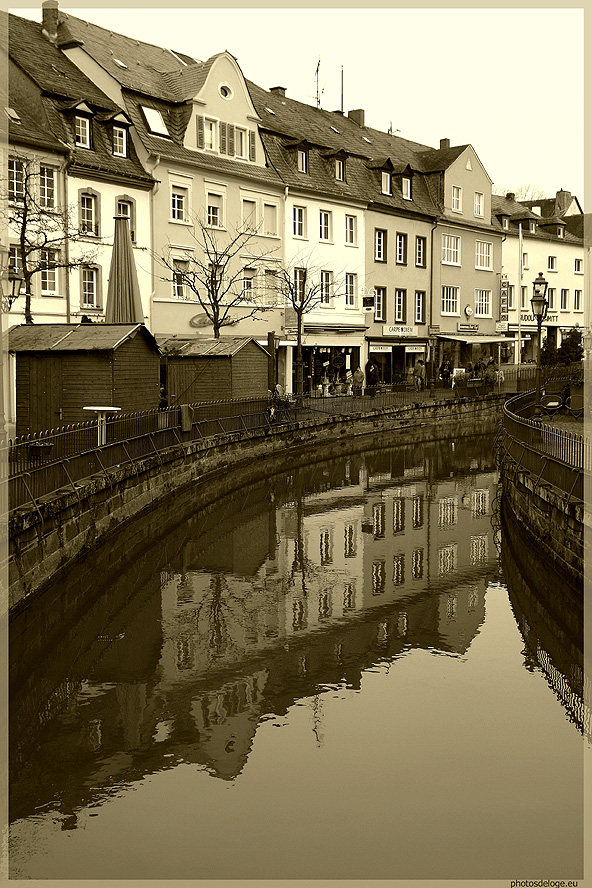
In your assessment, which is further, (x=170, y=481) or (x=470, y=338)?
(x=470, y=338)

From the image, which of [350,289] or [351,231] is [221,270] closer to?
[350,289]

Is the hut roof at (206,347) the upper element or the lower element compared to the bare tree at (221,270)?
lower

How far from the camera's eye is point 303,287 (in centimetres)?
4097

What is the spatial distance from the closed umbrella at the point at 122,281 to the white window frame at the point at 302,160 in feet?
73.9

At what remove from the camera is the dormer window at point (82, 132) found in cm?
3319

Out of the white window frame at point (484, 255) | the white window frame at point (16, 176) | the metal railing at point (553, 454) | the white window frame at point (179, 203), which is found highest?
the white window frame at point (484, 255)

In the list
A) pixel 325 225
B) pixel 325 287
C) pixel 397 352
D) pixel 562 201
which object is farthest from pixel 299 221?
pixel 562 201

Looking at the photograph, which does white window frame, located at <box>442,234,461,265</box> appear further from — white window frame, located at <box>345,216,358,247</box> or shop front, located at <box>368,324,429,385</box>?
white window frame, located at <box>345,216,358,247</box>

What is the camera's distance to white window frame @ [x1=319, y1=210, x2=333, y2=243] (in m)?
45.9

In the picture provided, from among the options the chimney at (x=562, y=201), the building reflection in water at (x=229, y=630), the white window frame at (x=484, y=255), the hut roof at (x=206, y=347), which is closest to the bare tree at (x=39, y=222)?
the hut roof at (x=206, y=347)

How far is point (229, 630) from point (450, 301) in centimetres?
4532

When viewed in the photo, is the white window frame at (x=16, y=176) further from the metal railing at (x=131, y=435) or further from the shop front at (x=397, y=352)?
the shop front at (x=397, y=352)

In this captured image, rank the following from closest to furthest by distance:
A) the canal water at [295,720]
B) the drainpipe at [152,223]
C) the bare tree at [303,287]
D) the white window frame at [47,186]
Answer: the canal water at [295,720]
the white window frame at [47,186]
the drainpipe at [152,223]
the bare tree at [303,287]

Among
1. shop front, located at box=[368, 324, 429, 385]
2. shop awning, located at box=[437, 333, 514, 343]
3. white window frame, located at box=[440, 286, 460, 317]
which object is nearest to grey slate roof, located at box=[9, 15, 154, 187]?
shop front, located at box=[368, 324, 429, 385]
